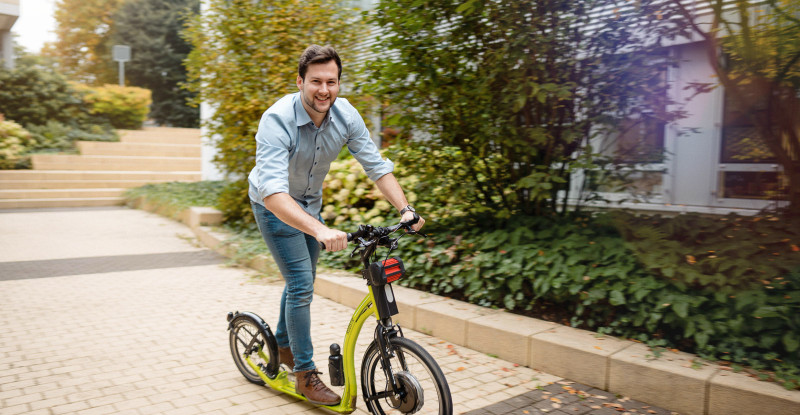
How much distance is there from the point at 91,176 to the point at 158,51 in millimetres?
18109

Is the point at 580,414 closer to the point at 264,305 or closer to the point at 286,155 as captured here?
the point at 286,155

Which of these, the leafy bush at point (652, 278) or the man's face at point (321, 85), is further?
the leafy bush at point (652, 278)

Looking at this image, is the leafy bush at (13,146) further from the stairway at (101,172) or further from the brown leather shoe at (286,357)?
the brown leather shoe at (286,357)

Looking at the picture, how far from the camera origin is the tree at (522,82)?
4898 millimetres

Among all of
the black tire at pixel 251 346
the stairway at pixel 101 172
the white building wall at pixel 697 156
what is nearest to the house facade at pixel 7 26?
the stairway at pixel 101 172

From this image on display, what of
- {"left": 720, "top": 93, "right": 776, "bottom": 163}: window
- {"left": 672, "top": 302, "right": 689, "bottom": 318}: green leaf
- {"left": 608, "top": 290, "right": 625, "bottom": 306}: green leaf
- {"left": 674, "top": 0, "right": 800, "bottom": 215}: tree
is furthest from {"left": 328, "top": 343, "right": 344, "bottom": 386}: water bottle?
{"left": 720, "top": 93, "right": 776, "bottom": 163}: window

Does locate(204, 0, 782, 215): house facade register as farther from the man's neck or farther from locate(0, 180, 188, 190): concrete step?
locate(0, 180, 188, 190): concrete step

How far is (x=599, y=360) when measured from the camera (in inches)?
151

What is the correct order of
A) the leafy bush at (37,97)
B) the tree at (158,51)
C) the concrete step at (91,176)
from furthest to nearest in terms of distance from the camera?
the tree at (158,51) → the leafy bush at (37,97) → the concrete step at (91,176)

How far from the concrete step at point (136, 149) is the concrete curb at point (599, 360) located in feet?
55.2

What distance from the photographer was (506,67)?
501 centimetres

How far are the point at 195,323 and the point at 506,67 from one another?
3.52 meters

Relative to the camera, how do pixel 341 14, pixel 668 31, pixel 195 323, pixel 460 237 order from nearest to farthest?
pixel 668 31, pixel 195 323, pixel 460 237, pixel 341 14

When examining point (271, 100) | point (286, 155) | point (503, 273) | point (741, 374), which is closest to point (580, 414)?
point (741, 374)
